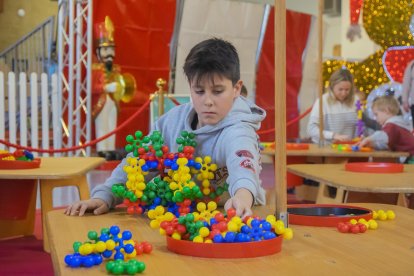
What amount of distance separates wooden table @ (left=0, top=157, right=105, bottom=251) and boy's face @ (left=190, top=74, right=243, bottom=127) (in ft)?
4.01

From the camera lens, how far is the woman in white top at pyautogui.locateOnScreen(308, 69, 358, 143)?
5363 mm

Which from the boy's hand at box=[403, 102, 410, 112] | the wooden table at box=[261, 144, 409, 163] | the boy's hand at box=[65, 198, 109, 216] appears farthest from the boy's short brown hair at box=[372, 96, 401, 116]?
the boy's hand at box=[65, 198, 109, 216]

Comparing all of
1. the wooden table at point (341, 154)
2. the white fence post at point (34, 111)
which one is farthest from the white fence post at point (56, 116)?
the wooden table at point (341, 154)

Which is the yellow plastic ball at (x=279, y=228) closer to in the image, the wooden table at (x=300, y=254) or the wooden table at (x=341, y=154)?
the wooden table at (x=300, y=254)

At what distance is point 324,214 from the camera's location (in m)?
1.57

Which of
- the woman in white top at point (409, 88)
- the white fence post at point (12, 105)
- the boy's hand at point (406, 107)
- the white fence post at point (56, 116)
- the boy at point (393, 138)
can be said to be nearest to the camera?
the boy at point (393, 138)

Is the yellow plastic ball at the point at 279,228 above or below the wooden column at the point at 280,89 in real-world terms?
below

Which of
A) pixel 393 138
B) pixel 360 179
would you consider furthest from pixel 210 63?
pixel 393 138

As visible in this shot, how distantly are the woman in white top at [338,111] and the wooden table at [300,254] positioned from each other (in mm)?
3865

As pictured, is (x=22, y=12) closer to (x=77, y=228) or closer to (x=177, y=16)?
(x=177, y=16)

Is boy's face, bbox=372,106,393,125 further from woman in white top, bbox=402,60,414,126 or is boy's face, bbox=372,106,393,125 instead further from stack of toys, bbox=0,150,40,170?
stack of toys, bbox=0,150,40,170

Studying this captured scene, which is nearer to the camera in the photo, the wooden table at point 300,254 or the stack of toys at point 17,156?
the wooden table at point 300,254

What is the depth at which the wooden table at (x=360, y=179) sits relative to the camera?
6.97 ft

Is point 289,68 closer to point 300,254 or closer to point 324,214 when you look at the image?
point 324,214
